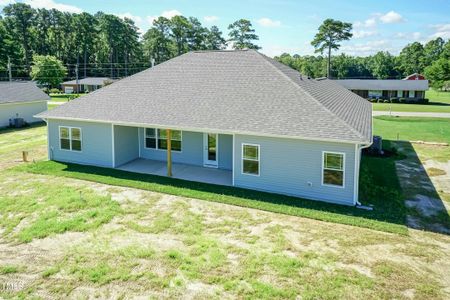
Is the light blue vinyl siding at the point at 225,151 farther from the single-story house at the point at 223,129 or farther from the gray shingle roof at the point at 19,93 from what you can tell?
the gray shingle roof at the point at 19,93

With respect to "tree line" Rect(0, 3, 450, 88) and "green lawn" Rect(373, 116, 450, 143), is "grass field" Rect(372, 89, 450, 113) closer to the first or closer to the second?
"green lawn" Rect(373, 116, 450, 143)

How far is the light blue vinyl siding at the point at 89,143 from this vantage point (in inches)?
647

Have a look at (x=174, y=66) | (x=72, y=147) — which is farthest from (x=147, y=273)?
(x=174, y=66)

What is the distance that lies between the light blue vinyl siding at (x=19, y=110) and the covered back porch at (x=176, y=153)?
1662 cm

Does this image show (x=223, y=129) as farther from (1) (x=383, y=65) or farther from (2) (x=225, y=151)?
(1) (x=383, y=65)

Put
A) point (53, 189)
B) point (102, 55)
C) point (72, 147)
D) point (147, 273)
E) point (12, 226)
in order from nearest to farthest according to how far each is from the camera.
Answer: point (147, 273), point (12, 226), point (53, 189), point (72, 147), point (102, 55)

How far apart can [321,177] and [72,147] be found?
39.3 ft

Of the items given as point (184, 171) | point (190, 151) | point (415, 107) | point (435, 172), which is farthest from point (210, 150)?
point (415, 107)

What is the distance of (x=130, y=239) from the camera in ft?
31.0

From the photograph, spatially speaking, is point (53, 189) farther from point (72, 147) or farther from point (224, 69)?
point (224, 69)

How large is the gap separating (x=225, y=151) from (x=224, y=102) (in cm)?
236

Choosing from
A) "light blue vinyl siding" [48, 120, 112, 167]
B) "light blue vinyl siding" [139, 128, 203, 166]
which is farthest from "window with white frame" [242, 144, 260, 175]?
"light blue vinyl siding" [48, 120, 112, 167]

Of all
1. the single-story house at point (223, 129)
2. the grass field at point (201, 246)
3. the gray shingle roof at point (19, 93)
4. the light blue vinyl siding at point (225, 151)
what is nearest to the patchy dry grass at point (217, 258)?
the grass field at point (201, 246)

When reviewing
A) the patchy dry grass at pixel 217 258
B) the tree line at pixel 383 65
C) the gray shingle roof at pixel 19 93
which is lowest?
the patchy dry grass at pixel 217 258
